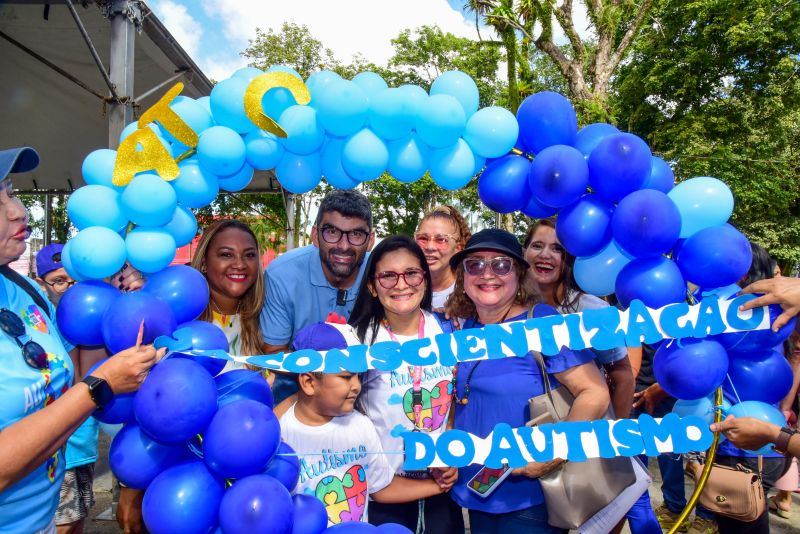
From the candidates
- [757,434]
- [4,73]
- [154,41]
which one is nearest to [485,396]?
[757,434]

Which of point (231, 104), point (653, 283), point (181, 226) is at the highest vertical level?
point (231, 104)

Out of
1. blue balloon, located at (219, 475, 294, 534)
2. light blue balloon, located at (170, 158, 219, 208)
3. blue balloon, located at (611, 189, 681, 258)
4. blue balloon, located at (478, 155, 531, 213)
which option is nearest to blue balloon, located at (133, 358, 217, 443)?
blue balloon, located at (219, 475, 294, 534)

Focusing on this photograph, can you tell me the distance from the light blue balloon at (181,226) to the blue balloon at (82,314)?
0.37 meters

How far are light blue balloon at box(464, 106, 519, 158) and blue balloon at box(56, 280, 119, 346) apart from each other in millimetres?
1624

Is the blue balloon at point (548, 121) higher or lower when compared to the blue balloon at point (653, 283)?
higher

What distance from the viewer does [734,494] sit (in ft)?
7.89

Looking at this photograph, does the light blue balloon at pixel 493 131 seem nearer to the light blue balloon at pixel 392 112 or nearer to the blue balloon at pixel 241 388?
the light blue balloon at pixel 392 112

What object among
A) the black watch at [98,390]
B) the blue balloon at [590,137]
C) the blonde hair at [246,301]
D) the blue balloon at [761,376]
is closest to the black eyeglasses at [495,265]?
the blue balloon at [590,137]

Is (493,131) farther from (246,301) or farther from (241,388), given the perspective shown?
(246,301)

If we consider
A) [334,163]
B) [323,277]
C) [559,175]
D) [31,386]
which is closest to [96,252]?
[31,386]

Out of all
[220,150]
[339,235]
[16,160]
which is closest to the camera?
[16,160]

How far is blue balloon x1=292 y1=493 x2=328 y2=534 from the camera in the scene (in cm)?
178

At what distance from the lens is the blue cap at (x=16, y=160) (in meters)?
1.64

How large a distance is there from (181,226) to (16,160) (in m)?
0.62
